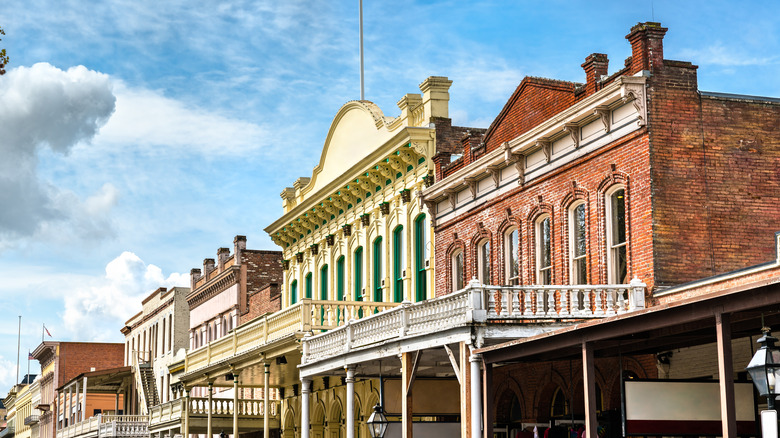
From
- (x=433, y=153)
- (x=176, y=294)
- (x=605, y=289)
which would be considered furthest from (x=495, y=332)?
(x=176, y=294)

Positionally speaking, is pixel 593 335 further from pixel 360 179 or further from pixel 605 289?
pixel 360 179

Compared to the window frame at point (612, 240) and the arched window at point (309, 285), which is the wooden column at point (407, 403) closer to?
the window frame at point (612, 240)

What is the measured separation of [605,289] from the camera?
68.8 ft

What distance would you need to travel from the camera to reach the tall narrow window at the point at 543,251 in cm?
2595

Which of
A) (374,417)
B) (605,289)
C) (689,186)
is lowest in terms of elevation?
(374,417)

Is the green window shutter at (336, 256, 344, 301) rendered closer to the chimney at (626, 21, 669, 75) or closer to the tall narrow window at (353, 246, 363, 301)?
the tall narrow window at (353, 246, 363, 301)

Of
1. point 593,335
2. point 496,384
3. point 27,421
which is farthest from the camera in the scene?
point 27,421

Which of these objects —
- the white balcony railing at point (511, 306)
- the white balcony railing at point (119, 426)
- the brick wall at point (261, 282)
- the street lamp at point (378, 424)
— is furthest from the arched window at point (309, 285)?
the white balcony railing at point (511, 306)

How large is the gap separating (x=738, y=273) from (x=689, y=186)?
313 centimetres

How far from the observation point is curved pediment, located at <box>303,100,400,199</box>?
35.6 m

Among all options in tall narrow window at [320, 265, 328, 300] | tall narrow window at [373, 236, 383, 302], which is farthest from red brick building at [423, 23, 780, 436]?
tall narrow window at [320, 265, 328, 300]

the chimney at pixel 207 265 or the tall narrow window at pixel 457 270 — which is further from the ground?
the chimney at pixel 207 265

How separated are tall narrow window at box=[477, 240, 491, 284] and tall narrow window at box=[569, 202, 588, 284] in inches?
170

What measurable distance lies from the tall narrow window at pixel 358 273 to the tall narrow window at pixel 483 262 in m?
8.28
